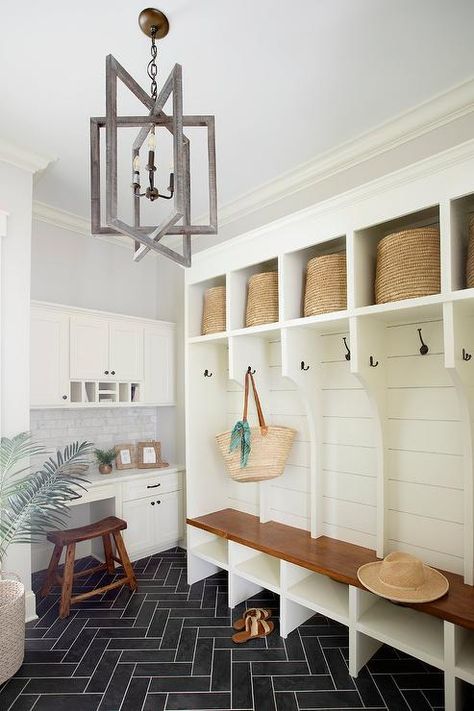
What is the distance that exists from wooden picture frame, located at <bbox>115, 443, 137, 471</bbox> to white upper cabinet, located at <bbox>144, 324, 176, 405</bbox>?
1.56ft

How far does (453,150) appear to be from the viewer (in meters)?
1.87

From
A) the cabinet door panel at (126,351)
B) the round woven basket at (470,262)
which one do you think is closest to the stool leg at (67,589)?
the cabinet door panel at (126,351)

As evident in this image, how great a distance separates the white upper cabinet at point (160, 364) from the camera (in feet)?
13.0

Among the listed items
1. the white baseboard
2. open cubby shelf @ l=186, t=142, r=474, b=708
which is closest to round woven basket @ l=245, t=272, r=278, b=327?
open cubby shelf @ l=186, t=142, r=474, b=708

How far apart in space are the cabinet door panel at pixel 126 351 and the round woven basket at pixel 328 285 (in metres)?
1.93

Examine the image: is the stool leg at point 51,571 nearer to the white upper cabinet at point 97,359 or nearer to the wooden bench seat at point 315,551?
the wooden bench seat at point 315,551

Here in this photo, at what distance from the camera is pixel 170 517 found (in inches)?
150

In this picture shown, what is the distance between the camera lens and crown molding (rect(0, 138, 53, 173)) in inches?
108

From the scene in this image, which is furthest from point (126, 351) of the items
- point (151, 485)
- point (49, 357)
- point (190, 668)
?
point (190, 668)

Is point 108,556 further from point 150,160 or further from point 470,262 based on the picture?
point 470,262

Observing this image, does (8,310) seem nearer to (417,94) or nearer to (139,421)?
(139,421)

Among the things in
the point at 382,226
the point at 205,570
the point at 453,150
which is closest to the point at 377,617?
the point at 205,570

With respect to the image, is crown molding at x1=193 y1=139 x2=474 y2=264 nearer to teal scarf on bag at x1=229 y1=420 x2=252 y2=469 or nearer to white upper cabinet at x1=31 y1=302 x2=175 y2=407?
teal scarf on bag at x1=229 y1=420 x2=252 y2=469

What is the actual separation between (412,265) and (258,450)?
1522 millimetres
